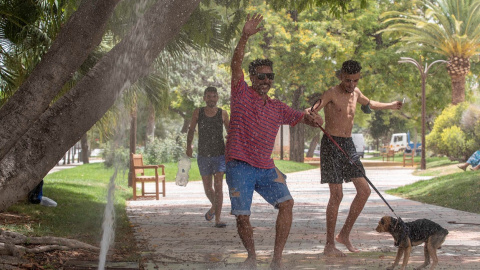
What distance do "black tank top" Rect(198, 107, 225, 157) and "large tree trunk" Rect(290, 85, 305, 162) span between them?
88.3ft

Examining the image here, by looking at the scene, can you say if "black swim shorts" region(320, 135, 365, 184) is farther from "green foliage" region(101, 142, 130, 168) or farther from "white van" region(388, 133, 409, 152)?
"white van" region(388, 133, 409, 152)

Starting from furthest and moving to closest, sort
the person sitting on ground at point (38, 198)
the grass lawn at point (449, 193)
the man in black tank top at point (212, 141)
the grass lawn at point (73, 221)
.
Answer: the grass lawn at point (449, 193) < the person sitting on ground at point (38, 198) < the man in black tank top at point (212, 141) < the grass lawn at point (73, 221)

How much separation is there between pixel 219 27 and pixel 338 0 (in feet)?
7.77

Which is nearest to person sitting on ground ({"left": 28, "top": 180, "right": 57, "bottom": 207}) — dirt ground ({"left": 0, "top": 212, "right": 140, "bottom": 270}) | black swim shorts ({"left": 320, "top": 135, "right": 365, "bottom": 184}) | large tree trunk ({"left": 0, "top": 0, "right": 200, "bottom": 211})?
dirt ground ({"left": 0, "top": 212, "right": 140, "bottom": 270})

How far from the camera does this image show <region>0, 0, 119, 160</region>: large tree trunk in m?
5.24

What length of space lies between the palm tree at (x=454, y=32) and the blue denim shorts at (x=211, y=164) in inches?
857

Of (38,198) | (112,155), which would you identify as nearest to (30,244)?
(38,198)

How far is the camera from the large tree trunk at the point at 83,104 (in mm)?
5305

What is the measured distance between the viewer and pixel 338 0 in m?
9.32

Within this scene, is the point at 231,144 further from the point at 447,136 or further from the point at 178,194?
the point at 447,136

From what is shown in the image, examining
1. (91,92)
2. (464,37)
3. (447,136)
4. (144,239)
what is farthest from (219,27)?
(464,37)

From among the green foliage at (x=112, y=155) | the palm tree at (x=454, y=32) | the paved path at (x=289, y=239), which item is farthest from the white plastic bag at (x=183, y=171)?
the palm tree at (x=454, y=32)

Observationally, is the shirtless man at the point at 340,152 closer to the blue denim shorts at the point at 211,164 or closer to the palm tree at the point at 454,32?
→ the blue denim shorts at the point at 211,164

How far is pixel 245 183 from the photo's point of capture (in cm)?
507
